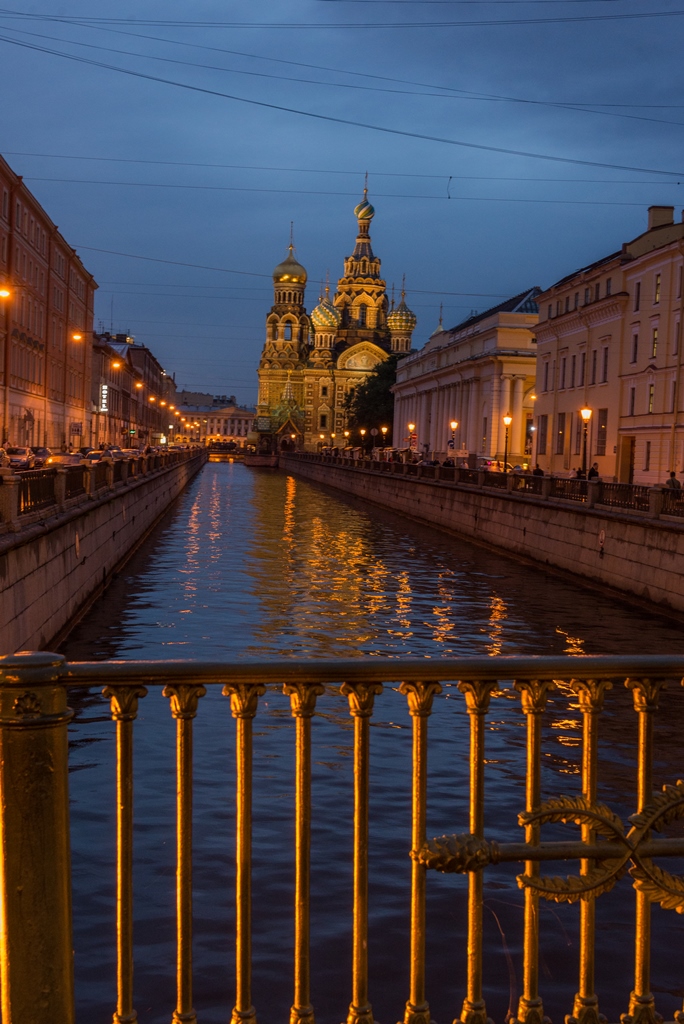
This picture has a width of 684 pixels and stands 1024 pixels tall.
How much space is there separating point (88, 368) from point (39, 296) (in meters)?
22.3

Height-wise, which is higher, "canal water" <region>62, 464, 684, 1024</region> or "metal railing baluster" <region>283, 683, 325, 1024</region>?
"metal railing baluster" <region>283, 683, 325, 1024</region>

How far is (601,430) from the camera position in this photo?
5409 cm

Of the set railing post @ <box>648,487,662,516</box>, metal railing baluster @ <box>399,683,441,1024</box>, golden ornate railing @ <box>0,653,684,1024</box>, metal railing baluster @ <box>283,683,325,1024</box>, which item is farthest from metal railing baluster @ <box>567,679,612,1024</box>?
railing post @ <box>648,487,662,516</box>

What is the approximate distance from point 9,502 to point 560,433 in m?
48.4

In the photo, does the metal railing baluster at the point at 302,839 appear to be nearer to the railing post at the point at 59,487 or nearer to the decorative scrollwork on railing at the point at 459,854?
the decorative scrollwork on railing at the point at 459,854

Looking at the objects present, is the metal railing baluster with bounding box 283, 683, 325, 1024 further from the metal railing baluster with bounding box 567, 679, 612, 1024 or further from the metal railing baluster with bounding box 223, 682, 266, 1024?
the metal railing baluster with bounding box 567, 679, 612, 1024

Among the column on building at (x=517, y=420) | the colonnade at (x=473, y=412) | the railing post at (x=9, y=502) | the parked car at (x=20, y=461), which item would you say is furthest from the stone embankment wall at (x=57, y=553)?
the column on building at (x=517, y=420)

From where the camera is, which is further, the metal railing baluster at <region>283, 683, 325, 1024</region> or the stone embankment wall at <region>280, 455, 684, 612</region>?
the stone embankment wall at <region>280, 455, 684, 612</region>

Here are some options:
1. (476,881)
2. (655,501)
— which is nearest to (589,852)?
(476,881)

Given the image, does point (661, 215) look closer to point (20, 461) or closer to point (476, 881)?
point (20, 461)

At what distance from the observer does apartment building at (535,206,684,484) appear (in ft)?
150

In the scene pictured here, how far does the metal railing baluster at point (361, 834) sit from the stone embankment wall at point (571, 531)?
768 inches

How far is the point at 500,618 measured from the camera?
880 inches

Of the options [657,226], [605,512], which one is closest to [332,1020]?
[605,512]
